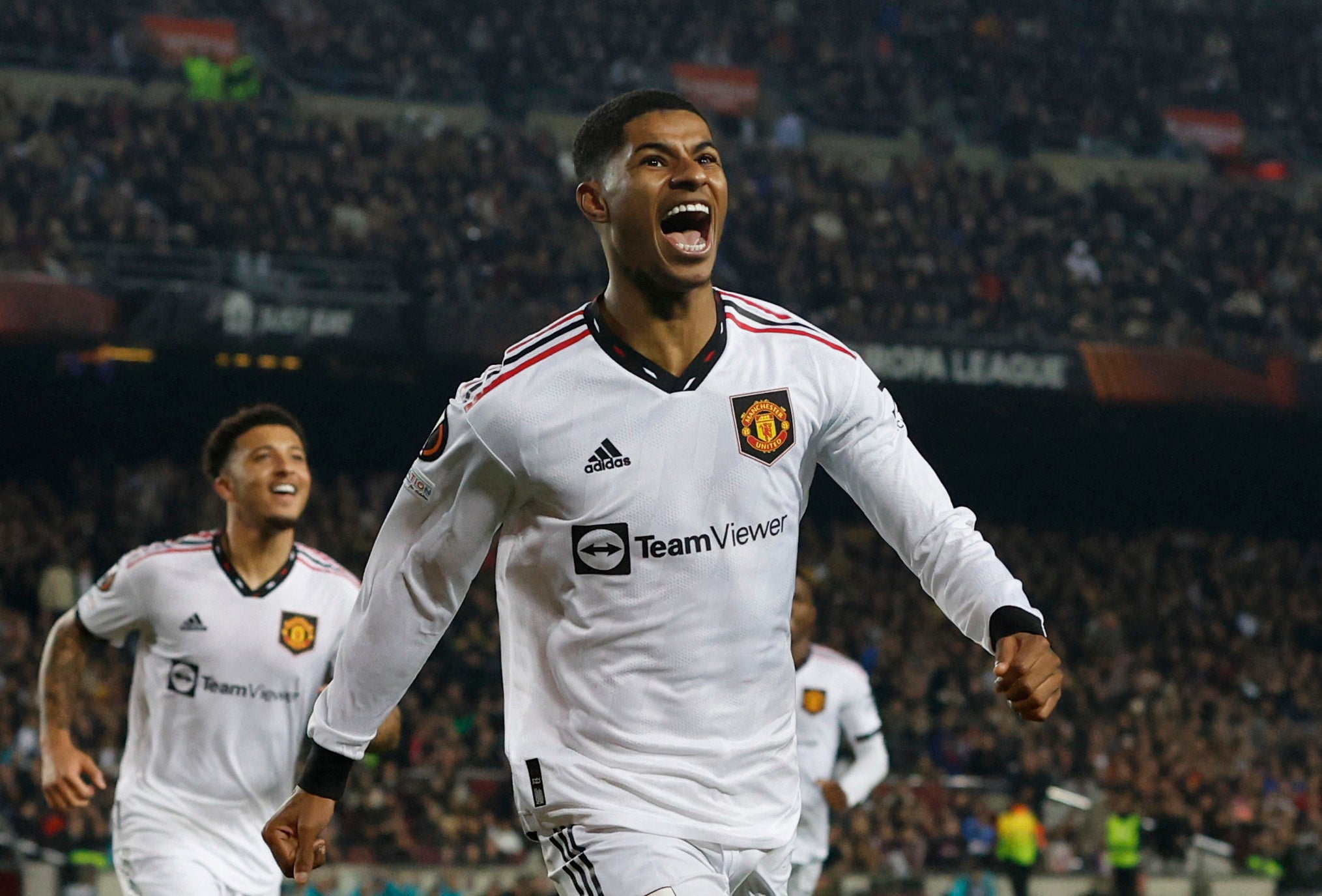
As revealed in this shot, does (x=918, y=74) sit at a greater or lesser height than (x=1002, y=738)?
greater

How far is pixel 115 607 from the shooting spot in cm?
621

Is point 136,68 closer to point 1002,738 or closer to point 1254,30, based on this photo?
point 1002,738

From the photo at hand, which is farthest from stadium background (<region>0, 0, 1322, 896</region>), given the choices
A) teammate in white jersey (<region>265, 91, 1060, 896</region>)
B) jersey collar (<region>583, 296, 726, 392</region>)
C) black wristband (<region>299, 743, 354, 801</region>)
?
jersey collar (<region>583, 296, 726, 392</region>)

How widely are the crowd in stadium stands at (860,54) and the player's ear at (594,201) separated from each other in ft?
72.3

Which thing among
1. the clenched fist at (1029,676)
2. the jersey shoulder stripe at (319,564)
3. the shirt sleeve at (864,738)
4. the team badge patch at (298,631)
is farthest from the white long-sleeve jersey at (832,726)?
the clenched fist at (1029,676)

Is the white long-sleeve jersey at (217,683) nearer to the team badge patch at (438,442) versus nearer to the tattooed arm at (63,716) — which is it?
the tattooed arm at (63,716)

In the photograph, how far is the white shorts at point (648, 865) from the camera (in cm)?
337

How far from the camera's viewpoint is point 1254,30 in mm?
31016

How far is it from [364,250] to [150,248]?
2636 mm

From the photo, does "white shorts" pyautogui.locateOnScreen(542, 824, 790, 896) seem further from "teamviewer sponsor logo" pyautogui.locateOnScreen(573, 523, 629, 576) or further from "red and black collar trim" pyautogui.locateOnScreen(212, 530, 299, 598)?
"red and black collar trim" pyautogui.locateOnScreen(212, 530, 299, 598)

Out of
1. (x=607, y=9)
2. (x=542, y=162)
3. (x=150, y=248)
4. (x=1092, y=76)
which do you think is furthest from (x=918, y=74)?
(x=150, y=248)

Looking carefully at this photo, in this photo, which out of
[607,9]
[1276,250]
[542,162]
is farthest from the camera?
[607,9]

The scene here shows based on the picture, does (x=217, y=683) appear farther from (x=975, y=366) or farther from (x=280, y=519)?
(x=975, y=366)

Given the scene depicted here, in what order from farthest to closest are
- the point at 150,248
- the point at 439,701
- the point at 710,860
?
the point at 150,248 → the point at 439,701 → the point at 710,860
